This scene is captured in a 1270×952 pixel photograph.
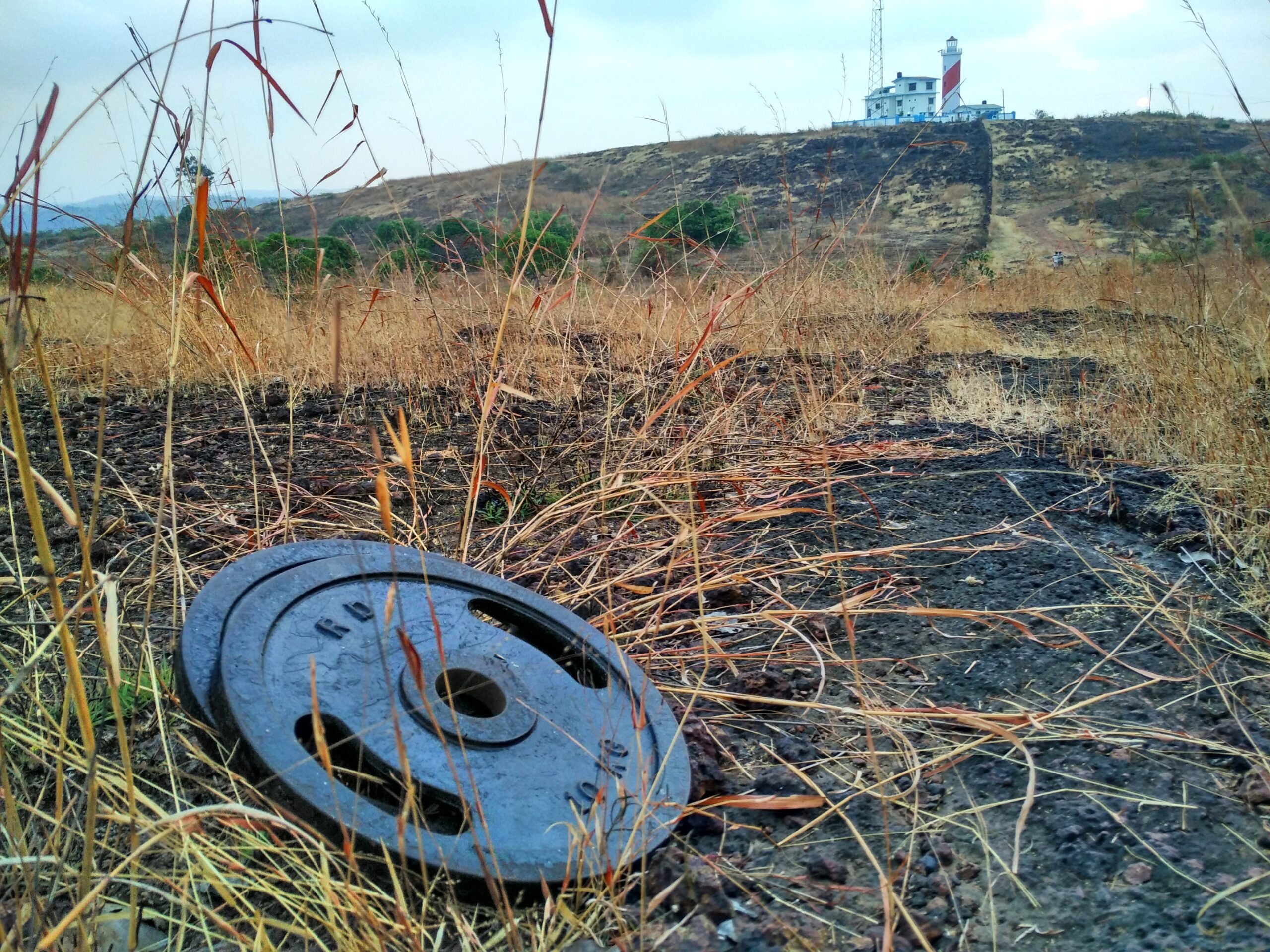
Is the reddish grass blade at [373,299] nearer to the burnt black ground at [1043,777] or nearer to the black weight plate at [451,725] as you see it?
the black weight plate at [451,725]

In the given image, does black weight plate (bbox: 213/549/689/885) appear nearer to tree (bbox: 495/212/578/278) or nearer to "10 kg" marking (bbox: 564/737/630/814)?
"10 kg" marking (bbox: 564/737/630/814)

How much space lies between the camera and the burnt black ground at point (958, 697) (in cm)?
142

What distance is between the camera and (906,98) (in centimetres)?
6419

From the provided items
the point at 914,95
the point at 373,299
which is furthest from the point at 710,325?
the point at 914,95

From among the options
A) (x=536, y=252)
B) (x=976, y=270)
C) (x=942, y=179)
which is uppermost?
(x=942, y=179)

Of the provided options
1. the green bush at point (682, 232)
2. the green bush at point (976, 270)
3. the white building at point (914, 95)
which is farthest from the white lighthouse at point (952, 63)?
the green bush at point (682, 232)

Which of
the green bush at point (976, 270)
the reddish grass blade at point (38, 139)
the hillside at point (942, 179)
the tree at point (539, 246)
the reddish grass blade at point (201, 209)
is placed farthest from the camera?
the hillside at point (942, 179)

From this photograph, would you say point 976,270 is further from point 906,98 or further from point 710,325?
point 906,98

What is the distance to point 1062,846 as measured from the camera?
5.01ft

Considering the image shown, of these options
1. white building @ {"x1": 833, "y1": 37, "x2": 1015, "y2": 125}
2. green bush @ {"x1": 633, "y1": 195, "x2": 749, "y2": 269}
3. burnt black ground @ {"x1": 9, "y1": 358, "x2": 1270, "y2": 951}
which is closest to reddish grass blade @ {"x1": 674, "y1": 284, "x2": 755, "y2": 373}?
green bush @ {"x1": 633, "y1": 195, "x2": 749, "y2": 269}

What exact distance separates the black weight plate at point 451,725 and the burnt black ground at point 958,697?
0.16m

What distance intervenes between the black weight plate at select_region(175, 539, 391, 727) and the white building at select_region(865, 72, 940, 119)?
6244 centimetres

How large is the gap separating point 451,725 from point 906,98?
71.8 meters

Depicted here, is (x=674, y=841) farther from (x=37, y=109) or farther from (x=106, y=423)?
(x=106, y=423)
